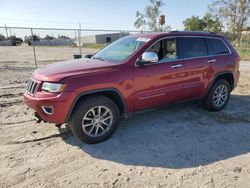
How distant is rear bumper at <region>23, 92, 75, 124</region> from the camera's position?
365 cm

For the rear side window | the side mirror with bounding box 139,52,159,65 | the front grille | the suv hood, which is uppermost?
the rear side window

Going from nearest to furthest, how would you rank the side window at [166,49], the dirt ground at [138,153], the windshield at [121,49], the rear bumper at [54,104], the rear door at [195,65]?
the dirt ground at [138,153] < the rear bumper at [54,104] < the windshield at [121,49] < the side window at [166,49] < the rear door at [195,65]

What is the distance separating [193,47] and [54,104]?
3093 millimetres

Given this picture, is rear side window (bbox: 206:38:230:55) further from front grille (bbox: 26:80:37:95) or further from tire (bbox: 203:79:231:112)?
front grille (bbox: 26:80:37:95)

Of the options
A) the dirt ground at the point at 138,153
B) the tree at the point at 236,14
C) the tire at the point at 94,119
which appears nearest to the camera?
the dirt ground at the point at 138,153

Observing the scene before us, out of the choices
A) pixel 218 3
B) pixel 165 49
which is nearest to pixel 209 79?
pixel 165 49

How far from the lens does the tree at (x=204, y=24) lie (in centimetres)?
3300

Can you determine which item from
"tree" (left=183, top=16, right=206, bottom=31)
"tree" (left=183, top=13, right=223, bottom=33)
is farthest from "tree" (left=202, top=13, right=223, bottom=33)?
"tree" (left=183, top=16, right=206, bottom=31)

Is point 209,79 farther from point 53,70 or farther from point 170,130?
point 53,70

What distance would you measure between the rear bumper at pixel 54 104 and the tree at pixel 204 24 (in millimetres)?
31741

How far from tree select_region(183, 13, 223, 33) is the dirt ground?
30154 mm

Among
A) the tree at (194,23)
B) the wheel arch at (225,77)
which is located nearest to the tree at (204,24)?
the tree at (194,23)

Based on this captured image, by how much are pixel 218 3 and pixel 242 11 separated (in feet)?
11.2

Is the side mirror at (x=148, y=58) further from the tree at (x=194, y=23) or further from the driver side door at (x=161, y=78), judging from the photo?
the tree at (x=194, y=23)
